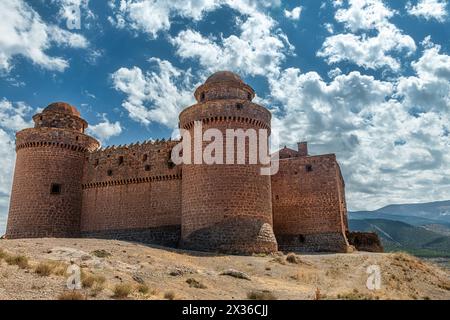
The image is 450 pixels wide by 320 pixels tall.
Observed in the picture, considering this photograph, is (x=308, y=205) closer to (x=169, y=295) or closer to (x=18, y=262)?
(x=169, y=295)

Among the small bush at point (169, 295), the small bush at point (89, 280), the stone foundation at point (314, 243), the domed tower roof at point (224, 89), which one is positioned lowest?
the small bush at point (169, 295)

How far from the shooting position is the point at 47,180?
28.8 m

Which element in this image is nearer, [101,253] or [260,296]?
[260,296]

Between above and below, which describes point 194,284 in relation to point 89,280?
below

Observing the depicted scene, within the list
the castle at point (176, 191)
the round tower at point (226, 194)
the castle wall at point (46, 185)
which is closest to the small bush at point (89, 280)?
the round tower at point (226, 194)

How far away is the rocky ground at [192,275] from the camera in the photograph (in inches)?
409

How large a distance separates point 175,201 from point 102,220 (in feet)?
20.4

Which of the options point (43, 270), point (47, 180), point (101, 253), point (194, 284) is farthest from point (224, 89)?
point (43, 270)

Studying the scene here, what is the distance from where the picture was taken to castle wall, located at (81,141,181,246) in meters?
26.3

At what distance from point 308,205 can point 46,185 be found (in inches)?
738

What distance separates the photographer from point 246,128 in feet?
79.0

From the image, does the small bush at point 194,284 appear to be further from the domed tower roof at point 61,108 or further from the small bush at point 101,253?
the domed tower roof at point 61,108

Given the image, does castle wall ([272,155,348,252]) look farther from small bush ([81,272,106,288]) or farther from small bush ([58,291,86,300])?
small bush ([58,291,86,300])
